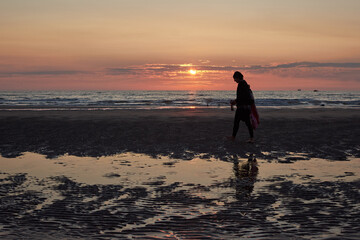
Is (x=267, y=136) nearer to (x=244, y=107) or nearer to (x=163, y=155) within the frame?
(x=244, y=107)

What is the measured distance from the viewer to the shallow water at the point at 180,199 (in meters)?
4.27

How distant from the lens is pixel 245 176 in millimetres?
7152

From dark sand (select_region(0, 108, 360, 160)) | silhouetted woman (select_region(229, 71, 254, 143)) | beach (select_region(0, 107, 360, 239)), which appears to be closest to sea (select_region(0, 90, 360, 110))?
dark sand (select_region(0, 108, 360, 160))

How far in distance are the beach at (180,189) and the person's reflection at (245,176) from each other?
0.05 feet

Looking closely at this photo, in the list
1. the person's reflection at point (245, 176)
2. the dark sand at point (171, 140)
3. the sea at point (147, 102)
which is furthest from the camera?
the sea at point (147, 102)

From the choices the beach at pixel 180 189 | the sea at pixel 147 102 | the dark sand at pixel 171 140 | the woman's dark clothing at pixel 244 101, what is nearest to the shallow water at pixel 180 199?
the beach at pixel 180 189

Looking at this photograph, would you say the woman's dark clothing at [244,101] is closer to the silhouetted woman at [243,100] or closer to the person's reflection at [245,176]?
the silhouetted woman at [243,100]

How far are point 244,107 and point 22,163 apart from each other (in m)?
6.94

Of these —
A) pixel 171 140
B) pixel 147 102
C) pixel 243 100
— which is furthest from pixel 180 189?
pixel 147 102

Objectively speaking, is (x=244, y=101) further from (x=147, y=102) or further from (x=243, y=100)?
(x=147, y=102)

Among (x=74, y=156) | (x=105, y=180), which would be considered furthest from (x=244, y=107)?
(x=105, y=180)

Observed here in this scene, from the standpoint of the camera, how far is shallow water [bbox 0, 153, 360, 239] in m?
4.27

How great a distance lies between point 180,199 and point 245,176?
2.02m

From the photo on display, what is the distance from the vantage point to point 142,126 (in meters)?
16.9
